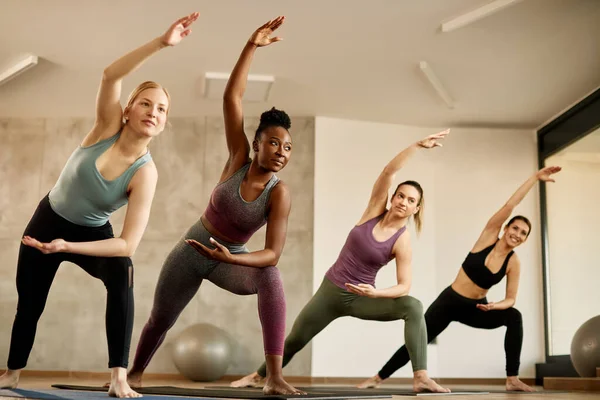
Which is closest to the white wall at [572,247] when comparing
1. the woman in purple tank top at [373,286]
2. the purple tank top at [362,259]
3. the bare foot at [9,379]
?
the woman in purple tank top at [373,286]

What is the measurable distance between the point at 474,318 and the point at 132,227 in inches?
127

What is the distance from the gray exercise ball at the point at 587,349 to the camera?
5.48m

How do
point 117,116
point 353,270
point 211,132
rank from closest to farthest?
point 117,116, point 353,270, point 211,132

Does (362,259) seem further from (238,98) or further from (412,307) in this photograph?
(238,98)

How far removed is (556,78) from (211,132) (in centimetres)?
333

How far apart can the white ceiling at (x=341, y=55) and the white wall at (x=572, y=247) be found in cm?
75

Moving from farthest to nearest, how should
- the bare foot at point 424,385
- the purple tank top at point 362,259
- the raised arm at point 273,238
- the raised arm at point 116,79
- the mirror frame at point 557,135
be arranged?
the mirror frame at point 557,135 → the purple tank top at point 362,259 → the bare foot at point 424,385 → the raised arm at point 273,238 → the raised arm at point 116,79

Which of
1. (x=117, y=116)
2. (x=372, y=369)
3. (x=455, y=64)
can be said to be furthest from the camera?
(x=372, y=369)

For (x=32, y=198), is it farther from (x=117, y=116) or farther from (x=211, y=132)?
(x=117, y=116)

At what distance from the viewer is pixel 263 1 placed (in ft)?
16.7

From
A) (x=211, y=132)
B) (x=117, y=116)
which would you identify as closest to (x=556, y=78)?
(x=211, y=132)

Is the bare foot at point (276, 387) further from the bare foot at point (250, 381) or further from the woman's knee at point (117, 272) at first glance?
the bare foot at point (250, 381)

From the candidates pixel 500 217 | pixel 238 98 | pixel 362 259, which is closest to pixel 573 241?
pixel 500 217

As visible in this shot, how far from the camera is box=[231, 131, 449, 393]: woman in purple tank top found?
4.04m
